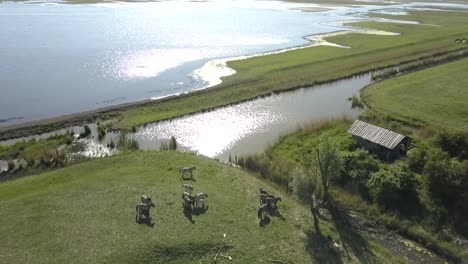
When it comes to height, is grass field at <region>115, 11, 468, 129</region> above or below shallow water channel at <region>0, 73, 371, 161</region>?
above

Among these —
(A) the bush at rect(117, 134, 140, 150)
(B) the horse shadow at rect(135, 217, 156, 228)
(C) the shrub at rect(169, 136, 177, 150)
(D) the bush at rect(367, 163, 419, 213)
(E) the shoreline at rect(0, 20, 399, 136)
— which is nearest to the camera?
(B) the horse shadow at rect(135, 217, 156, 228)

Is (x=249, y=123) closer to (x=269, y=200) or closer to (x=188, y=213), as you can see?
(x=269, y=200)

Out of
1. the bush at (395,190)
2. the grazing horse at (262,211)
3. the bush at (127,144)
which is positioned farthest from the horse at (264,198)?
the bush at (127,144)

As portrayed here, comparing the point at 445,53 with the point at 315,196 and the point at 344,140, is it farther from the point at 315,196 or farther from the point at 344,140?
the point at 315,196

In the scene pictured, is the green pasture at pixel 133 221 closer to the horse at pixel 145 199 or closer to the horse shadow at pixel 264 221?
the horse shadow at pixel 264 221

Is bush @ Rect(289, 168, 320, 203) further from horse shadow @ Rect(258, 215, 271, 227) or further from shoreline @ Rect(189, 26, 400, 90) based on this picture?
shoreline @ Rect(189, 26, 400, 90)

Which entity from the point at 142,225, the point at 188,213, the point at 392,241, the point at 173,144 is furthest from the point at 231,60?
the point at 142,225

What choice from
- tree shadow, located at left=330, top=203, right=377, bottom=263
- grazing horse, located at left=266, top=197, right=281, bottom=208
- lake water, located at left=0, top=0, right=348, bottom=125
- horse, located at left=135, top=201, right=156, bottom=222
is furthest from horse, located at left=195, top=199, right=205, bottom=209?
lake water, located at left=0, top=0, right=348, bottom=125
